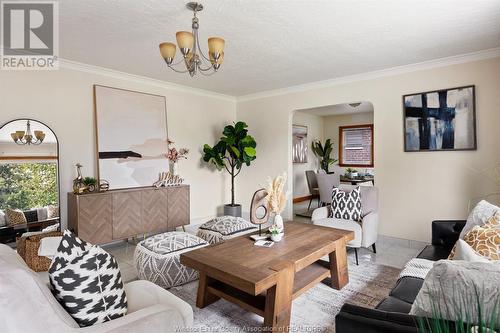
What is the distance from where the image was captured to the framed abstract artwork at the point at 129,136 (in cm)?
403

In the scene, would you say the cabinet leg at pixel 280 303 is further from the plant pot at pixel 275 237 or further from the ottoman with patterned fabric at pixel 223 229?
the ottoman with patterned fabric at pixel 223 229

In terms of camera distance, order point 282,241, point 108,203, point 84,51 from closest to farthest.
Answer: point 282,241 < point 84,51 < point 108,203

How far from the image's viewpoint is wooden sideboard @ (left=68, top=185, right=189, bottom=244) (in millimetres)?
3492

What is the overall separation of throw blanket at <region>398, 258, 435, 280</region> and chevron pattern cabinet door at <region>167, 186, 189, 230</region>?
3.24 m

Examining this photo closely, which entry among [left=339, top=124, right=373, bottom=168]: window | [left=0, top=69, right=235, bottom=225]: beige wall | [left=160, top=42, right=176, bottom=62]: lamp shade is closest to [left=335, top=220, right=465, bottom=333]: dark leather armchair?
[left=160, top=42, right=176, bottom=62]: lamp shade

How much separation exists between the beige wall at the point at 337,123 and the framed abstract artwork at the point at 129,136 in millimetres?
5310

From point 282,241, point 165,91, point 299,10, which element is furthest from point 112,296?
point 165,91

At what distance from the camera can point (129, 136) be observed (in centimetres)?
428

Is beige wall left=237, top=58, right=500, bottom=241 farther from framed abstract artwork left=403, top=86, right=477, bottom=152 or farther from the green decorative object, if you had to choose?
the green decorative object

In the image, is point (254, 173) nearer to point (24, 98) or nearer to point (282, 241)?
point (282, 241)

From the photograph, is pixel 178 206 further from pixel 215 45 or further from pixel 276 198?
pixel 215 45

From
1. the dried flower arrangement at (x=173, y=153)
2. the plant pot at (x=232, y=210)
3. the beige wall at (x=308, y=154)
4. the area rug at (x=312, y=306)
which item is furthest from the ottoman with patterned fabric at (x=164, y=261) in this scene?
the beige wall at (x=308, y=154)

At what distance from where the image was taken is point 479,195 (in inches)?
139

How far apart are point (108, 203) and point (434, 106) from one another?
4382 millimetres
